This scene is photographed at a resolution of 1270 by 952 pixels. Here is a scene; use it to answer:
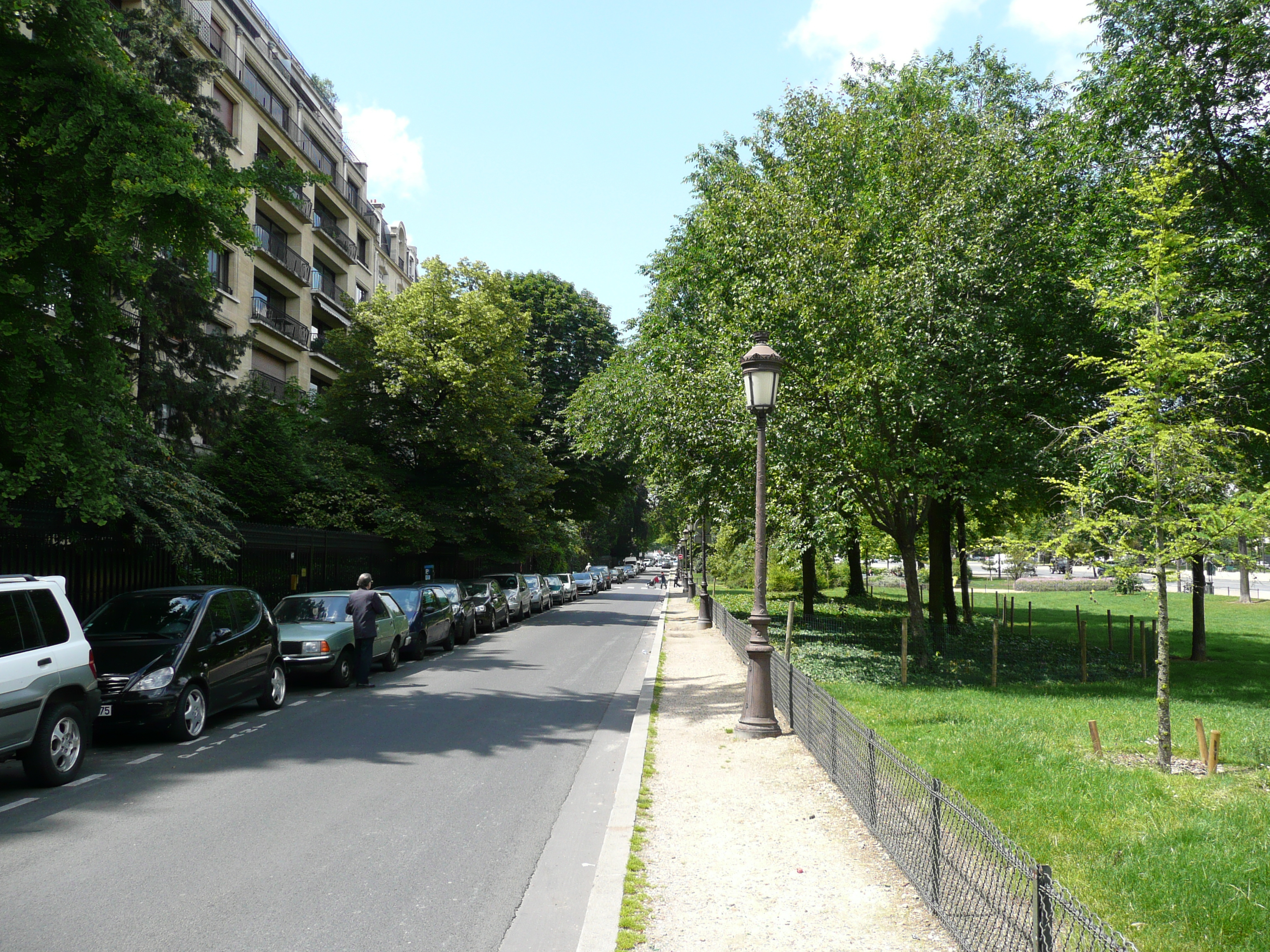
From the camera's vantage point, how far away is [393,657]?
1572 centimetres

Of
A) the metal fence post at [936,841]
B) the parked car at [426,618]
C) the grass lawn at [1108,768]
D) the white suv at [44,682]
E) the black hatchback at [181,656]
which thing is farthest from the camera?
the parked car at [426,618]

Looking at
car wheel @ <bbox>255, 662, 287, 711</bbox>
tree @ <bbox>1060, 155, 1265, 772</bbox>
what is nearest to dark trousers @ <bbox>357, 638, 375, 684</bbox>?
car wheel @ <bbox>255, 662, 287, 711</bbox>

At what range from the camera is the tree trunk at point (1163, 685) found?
849 centimetres

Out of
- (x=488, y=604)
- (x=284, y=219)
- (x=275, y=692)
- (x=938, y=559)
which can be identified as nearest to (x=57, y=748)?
(x=275, y=692)

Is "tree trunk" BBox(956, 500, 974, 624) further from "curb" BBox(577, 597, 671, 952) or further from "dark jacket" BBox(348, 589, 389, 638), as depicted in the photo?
"curb" BBox(577, 597, 671, 952)

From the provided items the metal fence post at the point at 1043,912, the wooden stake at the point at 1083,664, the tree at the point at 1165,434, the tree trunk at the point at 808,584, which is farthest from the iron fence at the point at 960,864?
the tree trunk at the point at 808,584

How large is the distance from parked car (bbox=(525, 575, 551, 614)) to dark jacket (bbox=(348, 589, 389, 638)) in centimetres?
1824

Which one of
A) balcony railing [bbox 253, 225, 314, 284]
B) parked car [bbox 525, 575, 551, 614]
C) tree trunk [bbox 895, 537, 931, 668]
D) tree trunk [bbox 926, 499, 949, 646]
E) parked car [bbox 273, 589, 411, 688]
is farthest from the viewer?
balcony railing [bbox 253, 225, 314, 284]

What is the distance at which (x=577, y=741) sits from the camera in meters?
9.93

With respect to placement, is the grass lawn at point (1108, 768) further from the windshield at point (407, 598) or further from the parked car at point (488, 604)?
the parked car at point (488, 604)

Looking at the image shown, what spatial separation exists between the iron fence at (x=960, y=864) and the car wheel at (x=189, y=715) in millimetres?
6787

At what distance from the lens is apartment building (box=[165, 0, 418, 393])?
30.2m

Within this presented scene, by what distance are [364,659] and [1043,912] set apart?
11.7m

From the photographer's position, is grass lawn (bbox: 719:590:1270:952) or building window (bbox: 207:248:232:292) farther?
building window (bbox: 207:248:232:292)
